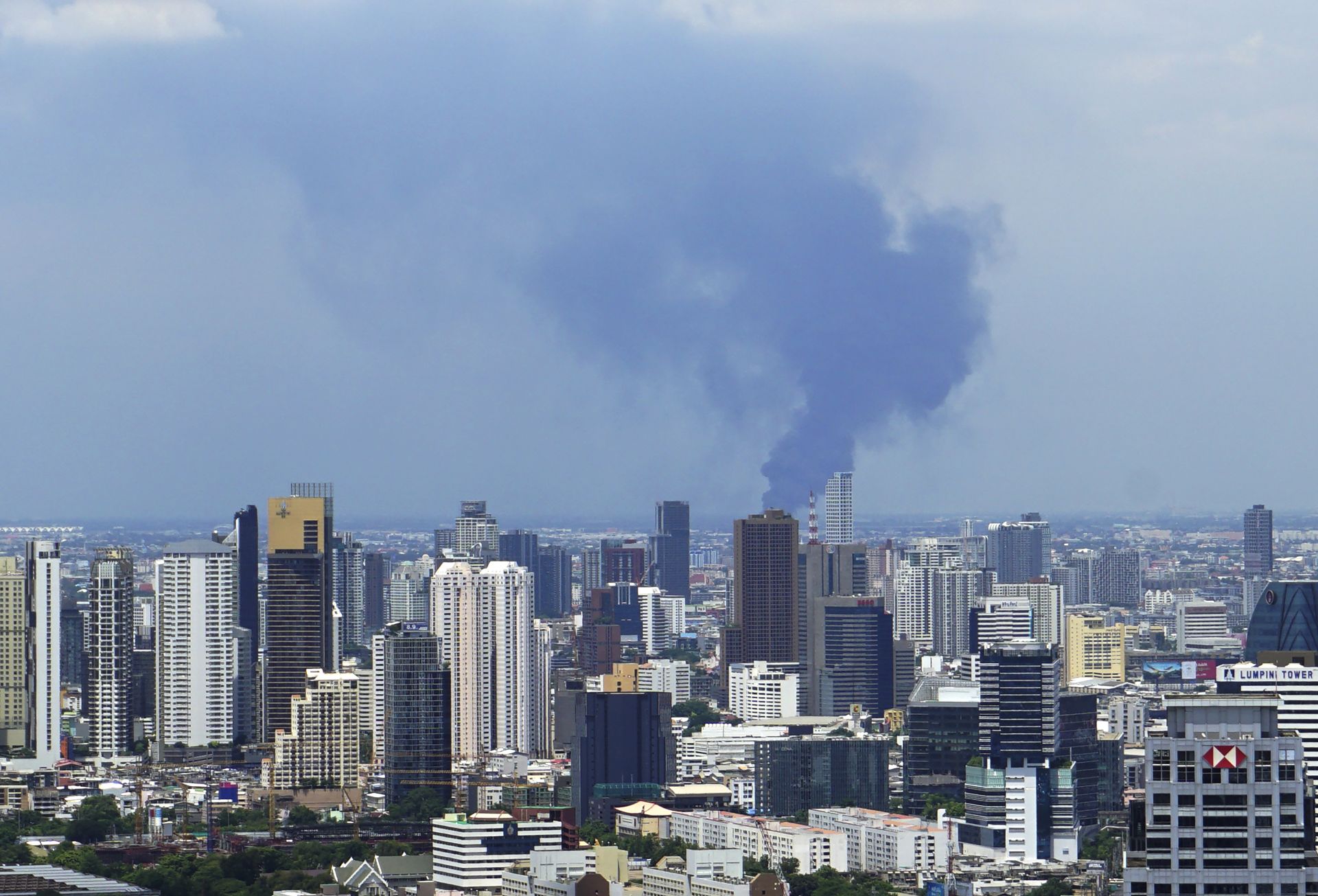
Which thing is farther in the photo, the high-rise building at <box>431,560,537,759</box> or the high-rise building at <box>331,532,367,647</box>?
the high-rise building at <box>331,532,367,647</box>

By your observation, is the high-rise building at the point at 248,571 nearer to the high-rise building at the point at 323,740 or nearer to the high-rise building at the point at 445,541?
the high-rise building at the point at 323,740

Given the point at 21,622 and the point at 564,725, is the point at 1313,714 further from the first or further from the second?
the point at 21,622

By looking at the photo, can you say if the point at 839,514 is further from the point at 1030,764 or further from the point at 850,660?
the point at 1030,764

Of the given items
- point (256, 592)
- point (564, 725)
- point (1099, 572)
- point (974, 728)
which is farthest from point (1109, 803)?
point (1099, 572)

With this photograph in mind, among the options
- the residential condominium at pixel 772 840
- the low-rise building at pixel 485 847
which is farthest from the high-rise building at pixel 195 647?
the low-rise building at pixel 485 847

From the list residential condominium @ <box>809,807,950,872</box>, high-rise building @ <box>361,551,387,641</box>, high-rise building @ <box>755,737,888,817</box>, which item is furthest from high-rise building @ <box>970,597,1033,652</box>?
residential condominium @ <box>809,807,950,872</box>

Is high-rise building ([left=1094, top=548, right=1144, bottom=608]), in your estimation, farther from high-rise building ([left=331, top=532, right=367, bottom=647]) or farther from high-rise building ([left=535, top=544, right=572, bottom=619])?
high-rise building ([left=331, top=532, right=367, bottom=647])

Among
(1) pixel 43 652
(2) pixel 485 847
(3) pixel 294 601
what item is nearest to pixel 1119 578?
(3) pixel 294 601
